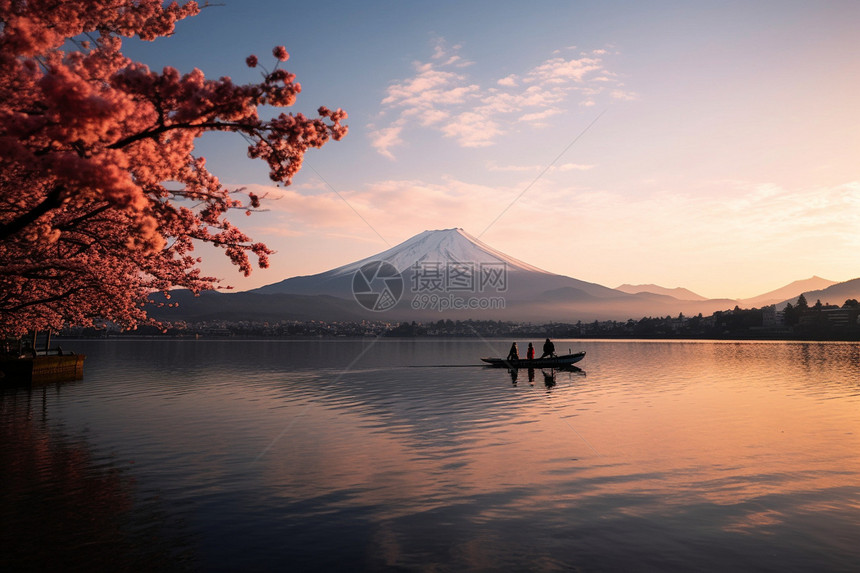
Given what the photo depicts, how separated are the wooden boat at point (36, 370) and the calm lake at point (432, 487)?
549 inches

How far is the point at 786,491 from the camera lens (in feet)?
49.7

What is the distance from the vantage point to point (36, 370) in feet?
152

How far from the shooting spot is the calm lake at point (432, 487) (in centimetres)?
1085

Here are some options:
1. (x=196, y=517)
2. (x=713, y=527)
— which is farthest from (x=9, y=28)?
(x=713, y=527)

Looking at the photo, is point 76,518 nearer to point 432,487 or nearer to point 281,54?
point 432,487

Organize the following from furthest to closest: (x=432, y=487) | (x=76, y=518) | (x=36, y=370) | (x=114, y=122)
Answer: (x=36, y=370), (x=432, y=487), (x=76, y=518), (x=114, y=122)

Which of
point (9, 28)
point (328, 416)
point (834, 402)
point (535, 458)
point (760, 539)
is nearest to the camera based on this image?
point (9, 28)

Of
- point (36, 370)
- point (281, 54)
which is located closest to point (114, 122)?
point (281, 54)

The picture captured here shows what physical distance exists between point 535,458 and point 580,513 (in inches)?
245

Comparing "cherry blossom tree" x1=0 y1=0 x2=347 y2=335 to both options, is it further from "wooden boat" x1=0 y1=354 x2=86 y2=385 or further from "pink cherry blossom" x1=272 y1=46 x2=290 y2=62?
"wooden boat" x1=0 y1=354 x2=86 y2=385

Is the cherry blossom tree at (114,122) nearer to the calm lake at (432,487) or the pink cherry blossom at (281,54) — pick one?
the pink cherry blossom at (281,54)

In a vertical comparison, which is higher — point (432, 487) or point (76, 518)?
point (76, 518)

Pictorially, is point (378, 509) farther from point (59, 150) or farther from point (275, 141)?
point (59, 150)

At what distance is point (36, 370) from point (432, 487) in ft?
148
